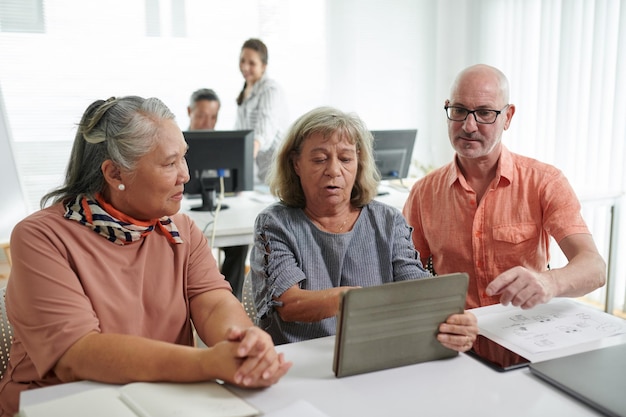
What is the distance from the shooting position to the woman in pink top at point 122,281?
1129 millimetres

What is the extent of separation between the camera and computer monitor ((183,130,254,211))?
3045 mm

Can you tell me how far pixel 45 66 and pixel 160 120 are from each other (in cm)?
369

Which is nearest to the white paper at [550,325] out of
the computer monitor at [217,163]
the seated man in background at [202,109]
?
the computer monitor at [217,163]

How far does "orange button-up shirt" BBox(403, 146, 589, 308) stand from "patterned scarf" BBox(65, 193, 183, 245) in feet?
3.53

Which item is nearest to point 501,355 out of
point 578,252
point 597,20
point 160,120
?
point 578,252

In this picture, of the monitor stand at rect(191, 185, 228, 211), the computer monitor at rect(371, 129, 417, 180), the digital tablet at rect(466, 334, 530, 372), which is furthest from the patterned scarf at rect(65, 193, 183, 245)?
the computer monitor at rect(371, 129, 417, 180)

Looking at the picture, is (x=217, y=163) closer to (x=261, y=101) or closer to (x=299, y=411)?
(x=261, y=101)

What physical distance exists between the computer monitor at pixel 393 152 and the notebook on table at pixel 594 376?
7.57ft

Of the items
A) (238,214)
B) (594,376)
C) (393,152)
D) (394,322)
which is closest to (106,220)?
(394,322)

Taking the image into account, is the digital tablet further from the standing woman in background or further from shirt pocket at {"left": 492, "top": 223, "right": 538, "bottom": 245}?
the standing woman in background

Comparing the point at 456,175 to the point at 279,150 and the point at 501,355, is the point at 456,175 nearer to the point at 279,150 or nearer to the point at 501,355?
the point at 279,150

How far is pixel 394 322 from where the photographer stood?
3.85 feet

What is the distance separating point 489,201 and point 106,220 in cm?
126

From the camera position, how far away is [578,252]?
176 centimetres
